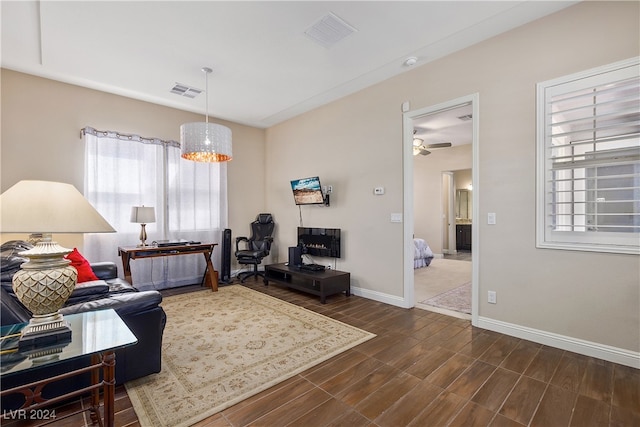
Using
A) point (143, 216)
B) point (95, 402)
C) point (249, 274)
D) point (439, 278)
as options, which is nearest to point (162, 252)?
point (143, 216)

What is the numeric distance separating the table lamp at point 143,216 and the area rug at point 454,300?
400 cm

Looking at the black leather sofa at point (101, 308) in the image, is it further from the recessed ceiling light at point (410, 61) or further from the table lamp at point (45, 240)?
the recessed ceiling light at point (410, 61)

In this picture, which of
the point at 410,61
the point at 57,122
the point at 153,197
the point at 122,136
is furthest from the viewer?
the point at 153,197

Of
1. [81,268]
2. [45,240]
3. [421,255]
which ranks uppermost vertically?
[45,240]

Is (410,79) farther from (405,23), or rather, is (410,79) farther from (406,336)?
(406,336)

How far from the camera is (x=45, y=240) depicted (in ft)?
4.88

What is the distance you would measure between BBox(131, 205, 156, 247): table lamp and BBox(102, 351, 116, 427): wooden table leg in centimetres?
321

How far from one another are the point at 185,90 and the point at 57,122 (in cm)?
171

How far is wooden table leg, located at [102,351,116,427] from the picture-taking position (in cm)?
140

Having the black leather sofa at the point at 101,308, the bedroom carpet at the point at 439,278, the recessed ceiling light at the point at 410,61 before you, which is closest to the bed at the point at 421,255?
the bedroom carpet at the point at 439,278

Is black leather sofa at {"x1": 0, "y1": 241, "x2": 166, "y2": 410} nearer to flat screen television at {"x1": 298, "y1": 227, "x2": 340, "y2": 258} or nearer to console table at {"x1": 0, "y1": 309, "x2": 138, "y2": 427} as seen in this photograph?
console table at {"x1": 0, "y1": 309, "x2": 138, "y2": 427}

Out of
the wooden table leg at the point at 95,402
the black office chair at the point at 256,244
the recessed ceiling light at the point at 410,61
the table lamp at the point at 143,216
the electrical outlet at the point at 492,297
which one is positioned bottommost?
the wooden table leg at the point at 95,402

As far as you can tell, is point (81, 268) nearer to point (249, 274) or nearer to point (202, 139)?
point (202, 139)

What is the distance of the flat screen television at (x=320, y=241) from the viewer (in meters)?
4.57
